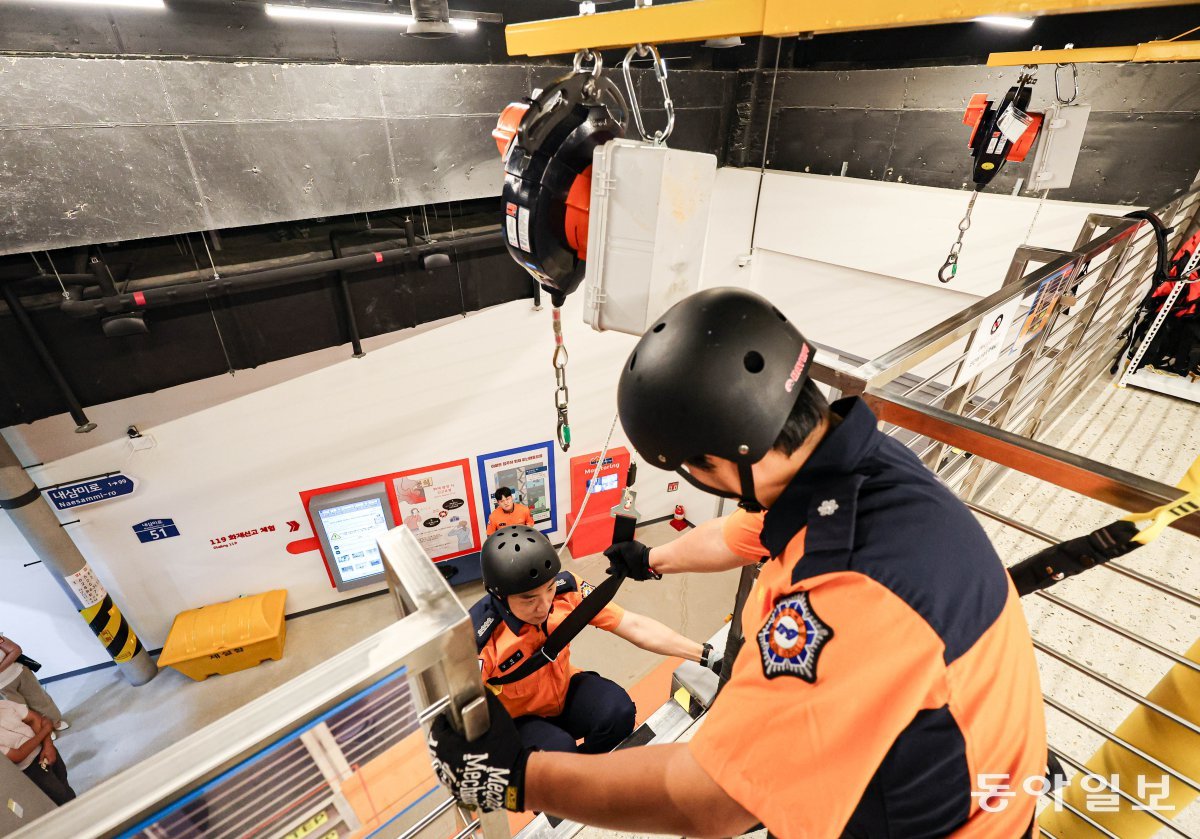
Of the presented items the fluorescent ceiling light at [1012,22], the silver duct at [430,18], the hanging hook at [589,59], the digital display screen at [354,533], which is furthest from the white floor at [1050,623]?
the silver duct at [430,18]

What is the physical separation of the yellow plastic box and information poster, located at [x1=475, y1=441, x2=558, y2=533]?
8.39 feet

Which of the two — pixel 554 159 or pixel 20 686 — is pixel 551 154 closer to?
pixel 554 159

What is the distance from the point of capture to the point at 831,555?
109 centimetres

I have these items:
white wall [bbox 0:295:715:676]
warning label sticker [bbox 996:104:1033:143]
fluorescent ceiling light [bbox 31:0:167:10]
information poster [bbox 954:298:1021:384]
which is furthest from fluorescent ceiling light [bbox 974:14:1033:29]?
fluorescent ceiling light [bbox 31:0:167:10]

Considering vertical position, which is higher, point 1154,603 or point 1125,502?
point 1125,502

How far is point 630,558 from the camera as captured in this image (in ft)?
7.86

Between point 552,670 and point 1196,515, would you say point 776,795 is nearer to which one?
point 1196,515

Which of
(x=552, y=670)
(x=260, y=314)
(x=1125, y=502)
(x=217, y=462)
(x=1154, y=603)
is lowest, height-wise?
(x=217, y=462)

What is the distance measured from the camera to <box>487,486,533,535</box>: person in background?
6.17 metres

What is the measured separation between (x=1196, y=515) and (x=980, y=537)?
52cm

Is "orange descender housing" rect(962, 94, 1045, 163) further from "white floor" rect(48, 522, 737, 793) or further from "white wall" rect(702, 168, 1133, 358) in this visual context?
"white floor" rect(48, 522, 737, 793)

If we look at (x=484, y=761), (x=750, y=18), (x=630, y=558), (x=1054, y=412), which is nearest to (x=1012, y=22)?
(x=1054, y=412)

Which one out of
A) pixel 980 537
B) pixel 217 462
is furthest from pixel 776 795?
pixel 217 462

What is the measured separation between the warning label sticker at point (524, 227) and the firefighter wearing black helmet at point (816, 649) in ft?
2.36
